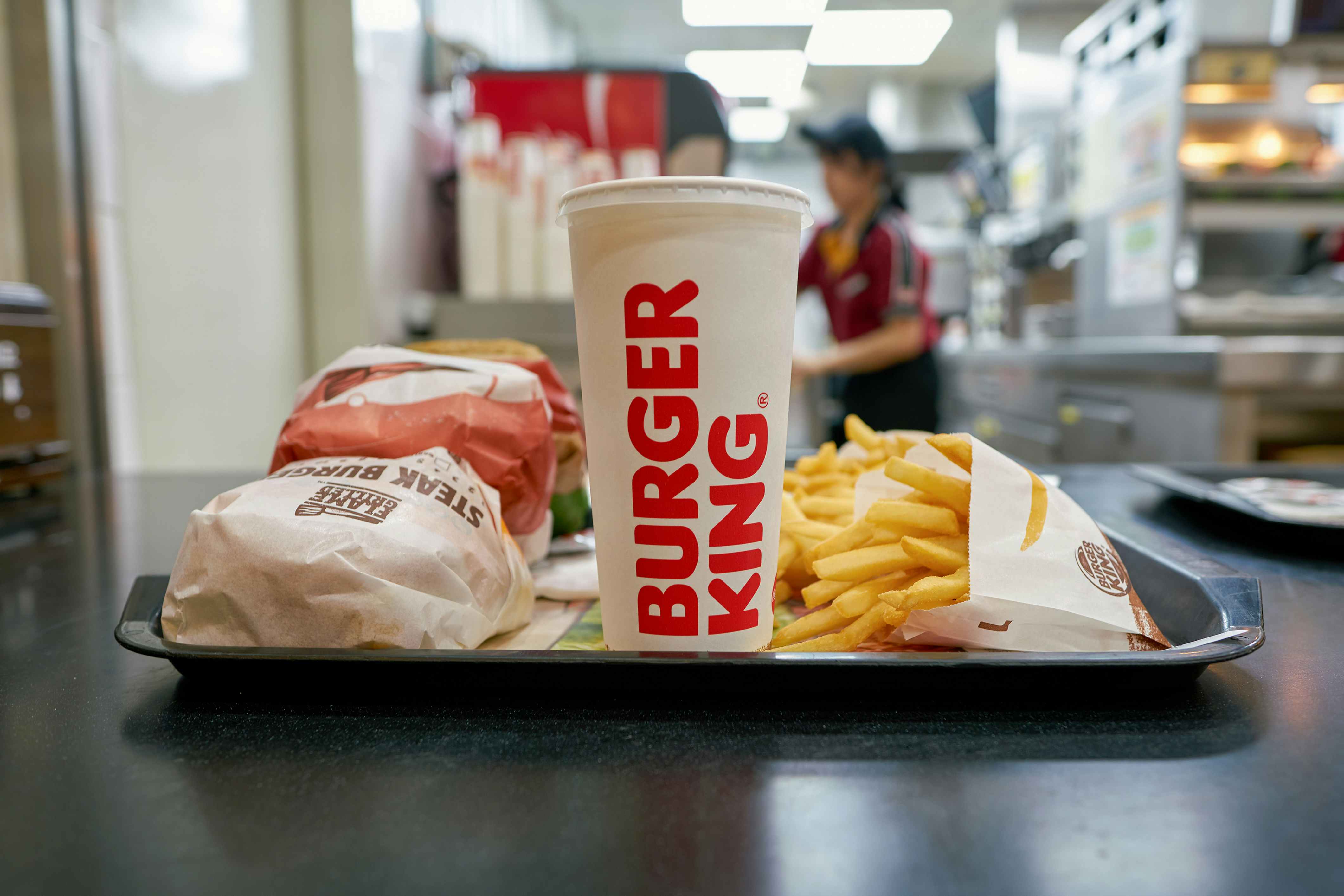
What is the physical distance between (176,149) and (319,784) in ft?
7.44

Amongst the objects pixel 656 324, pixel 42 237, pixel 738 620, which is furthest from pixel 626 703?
pixel 42 237

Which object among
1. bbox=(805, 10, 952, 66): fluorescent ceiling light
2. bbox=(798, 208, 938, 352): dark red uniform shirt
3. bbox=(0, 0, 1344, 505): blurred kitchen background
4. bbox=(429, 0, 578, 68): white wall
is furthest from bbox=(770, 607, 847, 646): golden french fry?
bbox=(805, 10, 952, 66): fluorescent ceiling light

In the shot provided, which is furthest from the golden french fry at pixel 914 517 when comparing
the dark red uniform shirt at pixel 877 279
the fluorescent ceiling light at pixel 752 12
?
the fluorescent ceiling light at pixel 752 12

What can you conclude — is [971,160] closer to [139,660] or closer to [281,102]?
[281,102]

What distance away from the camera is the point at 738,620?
511 mm

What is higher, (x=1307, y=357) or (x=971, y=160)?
(x=971, y=160)

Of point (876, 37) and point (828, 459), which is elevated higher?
point (876, 37)

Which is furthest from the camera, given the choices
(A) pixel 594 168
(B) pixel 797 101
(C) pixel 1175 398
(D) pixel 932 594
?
(B) pixel 797 101

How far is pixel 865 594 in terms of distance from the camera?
0.51 meters

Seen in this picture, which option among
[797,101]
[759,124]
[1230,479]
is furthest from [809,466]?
[759,124]

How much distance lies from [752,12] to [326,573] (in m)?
7.05

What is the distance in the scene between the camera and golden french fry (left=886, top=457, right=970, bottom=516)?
0.52m

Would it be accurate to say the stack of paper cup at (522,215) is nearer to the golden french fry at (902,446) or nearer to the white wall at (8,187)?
the white wall at (8,187)

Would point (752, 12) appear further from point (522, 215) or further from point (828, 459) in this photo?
point (828, 459)
